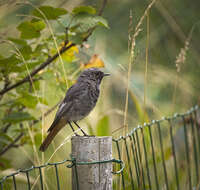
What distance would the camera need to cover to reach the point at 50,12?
253 centimetres

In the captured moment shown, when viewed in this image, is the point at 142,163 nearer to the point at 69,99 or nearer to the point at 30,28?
the point at 69,99

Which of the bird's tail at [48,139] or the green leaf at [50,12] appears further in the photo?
the bird's tail at [48,139]

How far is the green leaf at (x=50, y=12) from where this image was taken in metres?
2.50

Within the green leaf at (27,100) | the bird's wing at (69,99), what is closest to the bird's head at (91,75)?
the bird's wing at (69,99)

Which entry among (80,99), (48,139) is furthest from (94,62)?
(48,139)

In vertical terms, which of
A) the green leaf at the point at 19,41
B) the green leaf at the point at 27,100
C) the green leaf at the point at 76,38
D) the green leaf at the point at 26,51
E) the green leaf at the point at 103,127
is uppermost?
the green leaf at the point at 76,38


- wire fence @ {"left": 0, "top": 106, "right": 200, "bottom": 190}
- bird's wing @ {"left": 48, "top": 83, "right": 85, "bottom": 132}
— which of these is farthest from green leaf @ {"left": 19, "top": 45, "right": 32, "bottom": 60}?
wire fence @ {"left": 0, "top": 106, "right": 200, "bottom": 190}

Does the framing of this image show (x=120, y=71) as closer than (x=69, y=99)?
No

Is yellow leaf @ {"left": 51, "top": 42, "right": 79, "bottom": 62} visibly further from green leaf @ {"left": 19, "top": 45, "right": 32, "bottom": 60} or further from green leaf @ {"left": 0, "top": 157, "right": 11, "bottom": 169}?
green leaf @ {"left": 0, "top": 157, "right": 11, "bottom": 169}

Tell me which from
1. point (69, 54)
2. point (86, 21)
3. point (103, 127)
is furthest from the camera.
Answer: point (103, 127)

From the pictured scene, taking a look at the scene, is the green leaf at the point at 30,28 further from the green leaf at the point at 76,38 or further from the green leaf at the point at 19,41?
the green leaf at the point at 76,38

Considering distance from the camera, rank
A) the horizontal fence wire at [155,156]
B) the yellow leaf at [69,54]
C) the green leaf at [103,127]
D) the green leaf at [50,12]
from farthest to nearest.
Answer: the green leaf at [103,127] → the yellow leaf at [69,54] → the green leaf at [50,12] → the horizontal fence wire at [155,156]

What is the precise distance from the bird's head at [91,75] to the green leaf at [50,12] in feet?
2.68

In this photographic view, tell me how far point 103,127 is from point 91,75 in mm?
521
